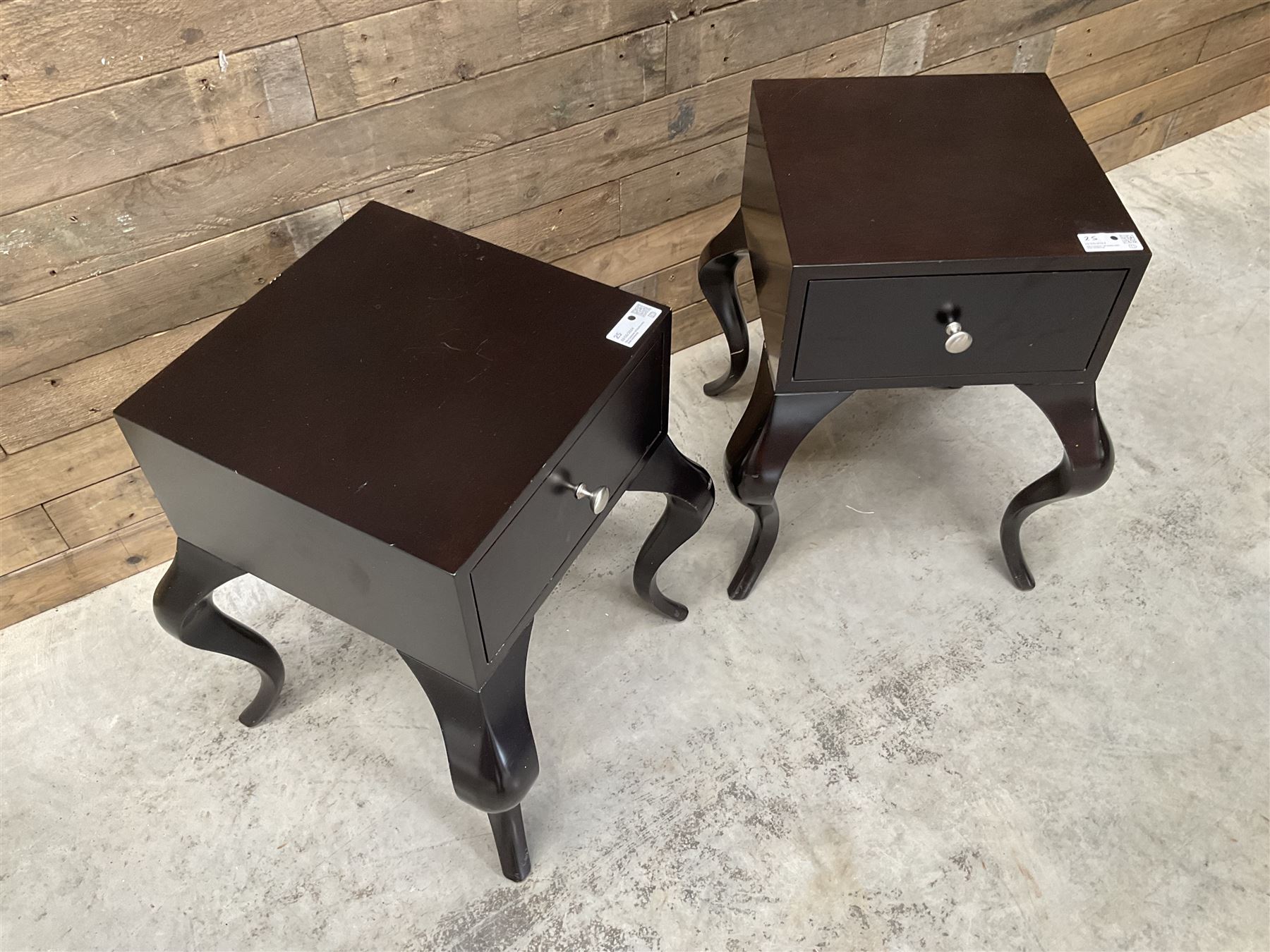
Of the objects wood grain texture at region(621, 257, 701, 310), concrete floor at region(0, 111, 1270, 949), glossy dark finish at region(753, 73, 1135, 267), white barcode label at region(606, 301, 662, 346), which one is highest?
glossy dark finish at region(753, 73, 1135, 267)

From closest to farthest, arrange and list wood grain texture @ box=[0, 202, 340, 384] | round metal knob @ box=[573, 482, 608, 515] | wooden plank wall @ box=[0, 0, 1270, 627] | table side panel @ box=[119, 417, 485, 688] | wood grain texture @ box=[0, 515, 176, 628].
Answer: table side panel @ box=[119, 417, 485, 688]
round metal knob @ box=[573, 482, 608, 515]
wooden plank wall @ box=[0, 0, 1270, 627]
wood grain texture @ box=[0, 202, 340, 384]
wood grain texture @ box=[0, 515, 176, 628]

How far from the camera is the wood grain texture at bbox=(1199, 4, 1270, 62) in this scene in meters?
1.98

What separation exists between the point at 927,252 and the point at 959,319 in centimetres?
10

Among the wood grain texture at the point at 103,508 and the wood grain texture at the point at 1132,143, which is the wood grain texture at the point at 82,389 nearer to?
the wood grain texture at the point at 103,508

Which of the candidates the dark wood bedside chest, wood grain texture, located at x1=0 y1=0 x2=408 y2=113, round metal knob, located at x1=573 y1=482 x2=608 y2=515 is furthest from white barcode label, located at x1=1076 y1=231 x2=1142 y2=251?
wood grain texture, located at x1=0 y1=0 x2=408 y2=113

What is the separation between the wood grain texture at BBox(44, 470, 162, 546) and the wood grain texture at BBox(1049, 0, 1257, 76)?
5.23ft

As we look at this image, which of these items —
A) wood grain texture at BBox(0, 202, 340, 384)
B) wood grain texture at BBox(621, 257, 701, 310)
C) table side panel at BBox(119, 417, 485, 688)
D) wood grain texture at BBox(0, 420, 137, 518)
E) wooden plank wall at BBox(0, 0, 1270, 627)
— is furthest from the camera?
wood grain texture at BBox(621, 257, 701, 310)

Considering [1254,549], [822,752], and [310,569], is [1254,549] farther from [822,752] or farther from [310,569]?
[310,569]

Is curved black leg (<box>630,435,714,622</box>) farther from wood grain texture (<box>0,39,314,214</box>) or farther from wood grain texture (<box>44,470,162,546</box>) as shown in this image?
wood grain texture (<box>44,470,162,546</box>)

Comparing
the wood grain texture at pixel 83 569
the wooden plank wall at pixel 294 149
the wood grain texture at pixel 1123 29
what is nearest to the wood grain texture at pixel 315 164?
the wooden plank wall at pixel 294 149

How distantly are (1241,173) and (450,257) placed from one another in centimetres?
184

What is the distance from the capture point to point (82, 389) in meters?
1.24

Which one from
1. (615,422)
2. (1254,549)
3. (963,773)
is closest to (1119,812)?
(963,773)

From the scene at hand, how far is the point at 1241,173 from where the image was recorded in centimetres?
212
